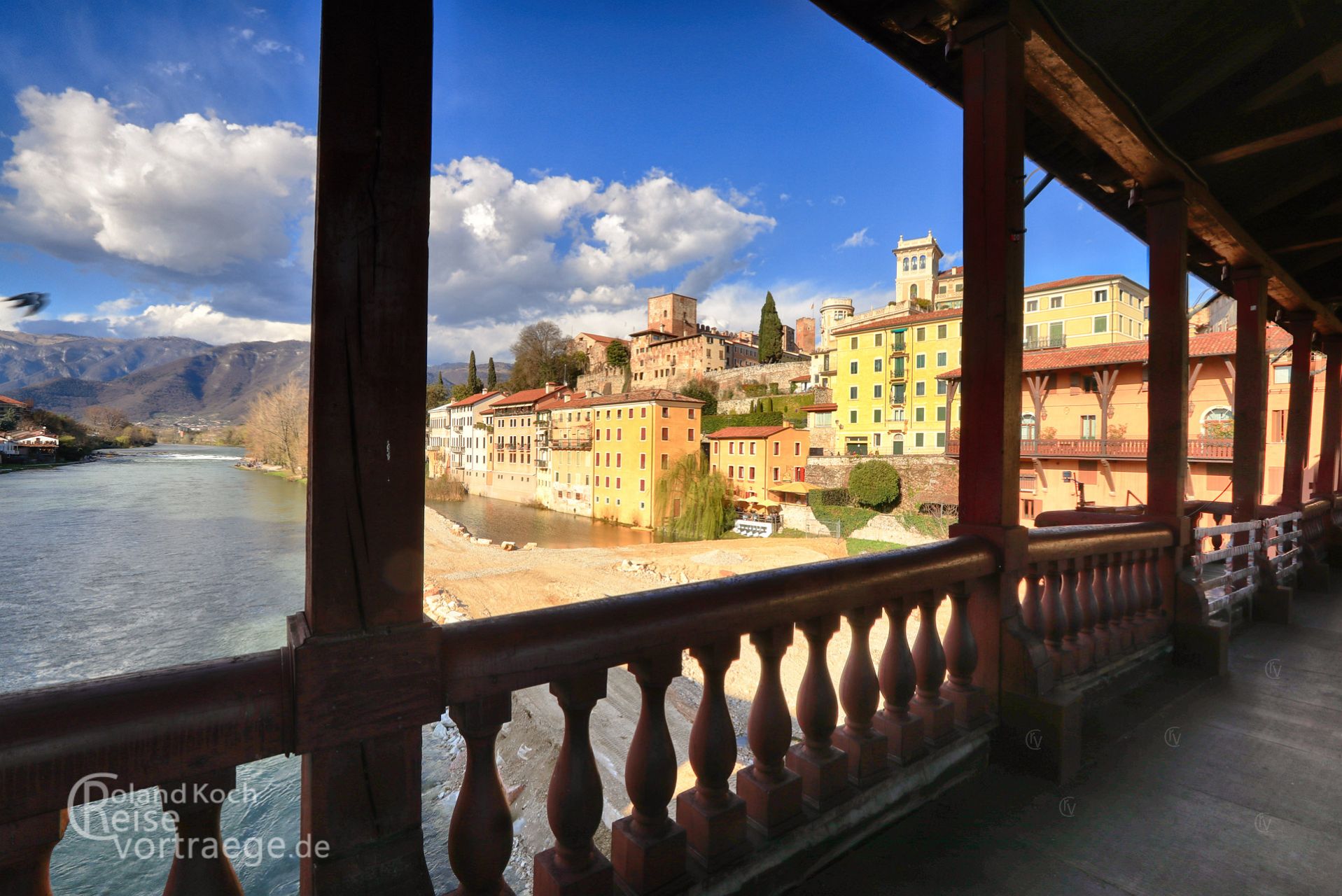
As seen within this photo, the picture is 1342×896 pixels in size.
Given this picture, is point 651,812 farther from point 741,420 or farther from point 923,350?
point 741,420

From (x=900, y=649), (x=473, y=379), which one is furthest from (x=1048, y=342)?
(x=473, y=379)

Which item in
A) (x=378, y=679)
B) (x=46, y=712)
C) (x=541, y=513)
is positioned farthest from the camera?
(x=541, y=513)

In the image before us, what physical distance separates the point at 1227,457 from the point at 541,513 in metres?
36.0

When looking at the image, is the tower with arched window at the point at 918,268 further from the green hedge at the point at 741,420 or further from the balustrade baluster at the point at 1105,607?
the balustrade baluster at the point at 1105,607

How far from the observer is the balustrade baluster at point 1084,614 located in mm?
2619

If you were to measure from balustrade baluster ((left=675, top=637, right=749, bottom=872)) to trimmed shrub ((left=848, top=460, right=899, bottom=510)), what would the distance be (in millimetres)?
26517

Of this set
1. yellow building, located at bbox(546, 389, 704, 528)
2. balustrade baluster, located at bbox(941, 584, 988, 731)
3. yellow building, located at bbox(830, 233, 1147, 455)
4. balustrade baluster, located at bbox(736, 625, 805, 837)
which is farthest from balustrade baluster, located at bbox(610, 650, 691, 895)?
yellow building, located at bbox(546, 389, 704, 528)

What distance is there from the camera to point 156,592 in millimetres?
21625

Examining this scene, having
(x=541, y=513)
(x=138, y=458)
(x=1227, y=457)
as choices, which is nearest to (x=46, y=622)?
(x=541, y=513)

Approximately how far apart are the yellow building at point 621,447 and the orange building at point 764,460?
330 centimetres

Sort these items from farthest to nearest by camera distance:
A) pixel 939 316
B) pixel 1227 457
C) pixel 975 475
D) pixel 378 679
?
pixel 939 316 → pixel 1227 457 → pixel 975 475 → pixel 378 679

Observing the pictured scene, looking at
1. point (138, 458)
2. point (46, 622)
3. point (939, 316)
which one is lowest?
point (46, 622)

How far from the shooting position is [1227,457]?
17.5 meters

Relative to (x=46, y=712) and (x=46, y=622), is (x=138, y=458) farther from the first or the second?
(x=46, y=712)
